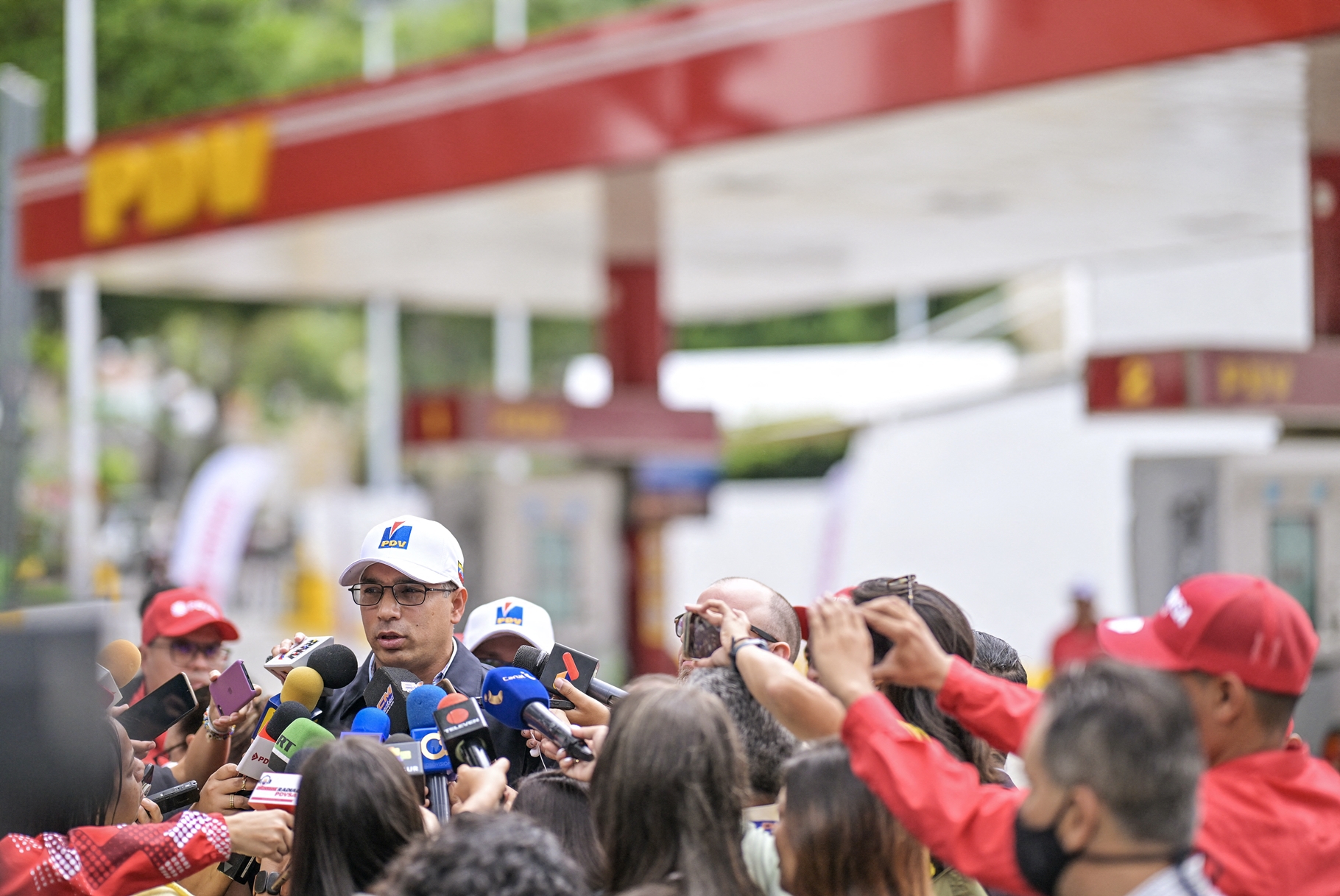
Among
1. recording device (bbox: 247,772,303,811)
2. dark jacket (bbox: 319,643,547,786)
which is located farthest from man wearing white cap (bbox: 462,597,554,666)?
recording device (bbox: 247,772,303,811)

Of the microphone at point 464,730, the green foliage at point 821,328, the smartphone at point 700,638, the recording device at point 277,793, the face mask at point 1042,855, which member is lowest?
the recording device at point 277,793

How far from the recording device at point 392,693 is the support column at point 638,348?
822 centimetres

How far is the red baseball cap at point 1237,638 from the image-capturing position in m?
3.14

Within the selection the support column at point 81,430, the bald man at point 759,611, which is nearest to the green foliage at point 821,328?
the support column at point 81,430

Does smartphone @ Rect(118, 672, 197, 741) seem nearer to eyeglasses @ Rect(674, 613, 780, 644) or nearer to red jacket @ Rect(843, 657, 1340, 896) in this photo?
eyeglasses @ Rect(674, 613, 780, 644)

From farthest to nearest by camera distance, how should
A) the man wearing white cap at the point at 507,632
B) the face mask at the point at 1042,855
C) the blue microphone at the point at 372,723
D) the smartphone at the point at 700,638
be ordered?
1. the man wearing white cap at the point at 507,632
2. the smartphone at the point at 700,638
3. the blue microphone at the point at 372,723
4. the face mask at the point at 1042,855

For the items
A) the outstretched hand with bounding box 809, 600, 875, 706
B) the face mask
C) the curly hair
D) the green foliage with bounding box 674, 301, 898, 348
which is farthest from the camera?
the green foliage with bounding box 674, 301, 898, 348

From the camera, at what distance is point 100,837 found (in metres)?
3.62

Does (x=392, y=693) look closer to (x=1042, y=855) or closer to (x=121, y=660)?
(x=121, y=660)

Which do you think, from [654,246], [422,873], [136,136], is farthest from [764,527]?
[422,873]

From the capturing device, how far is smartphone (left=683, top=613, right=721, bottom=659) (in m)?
4.06

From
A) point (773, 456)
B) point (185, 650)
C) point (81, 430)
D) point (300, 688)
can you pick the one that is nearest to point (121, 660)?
point (185, 650)

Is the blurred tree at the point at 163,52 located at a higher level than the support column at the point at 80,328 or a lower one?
higher

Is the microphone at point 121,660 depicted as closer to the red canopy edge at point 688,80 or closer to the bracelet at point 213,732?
the bracelet at point 213,732
